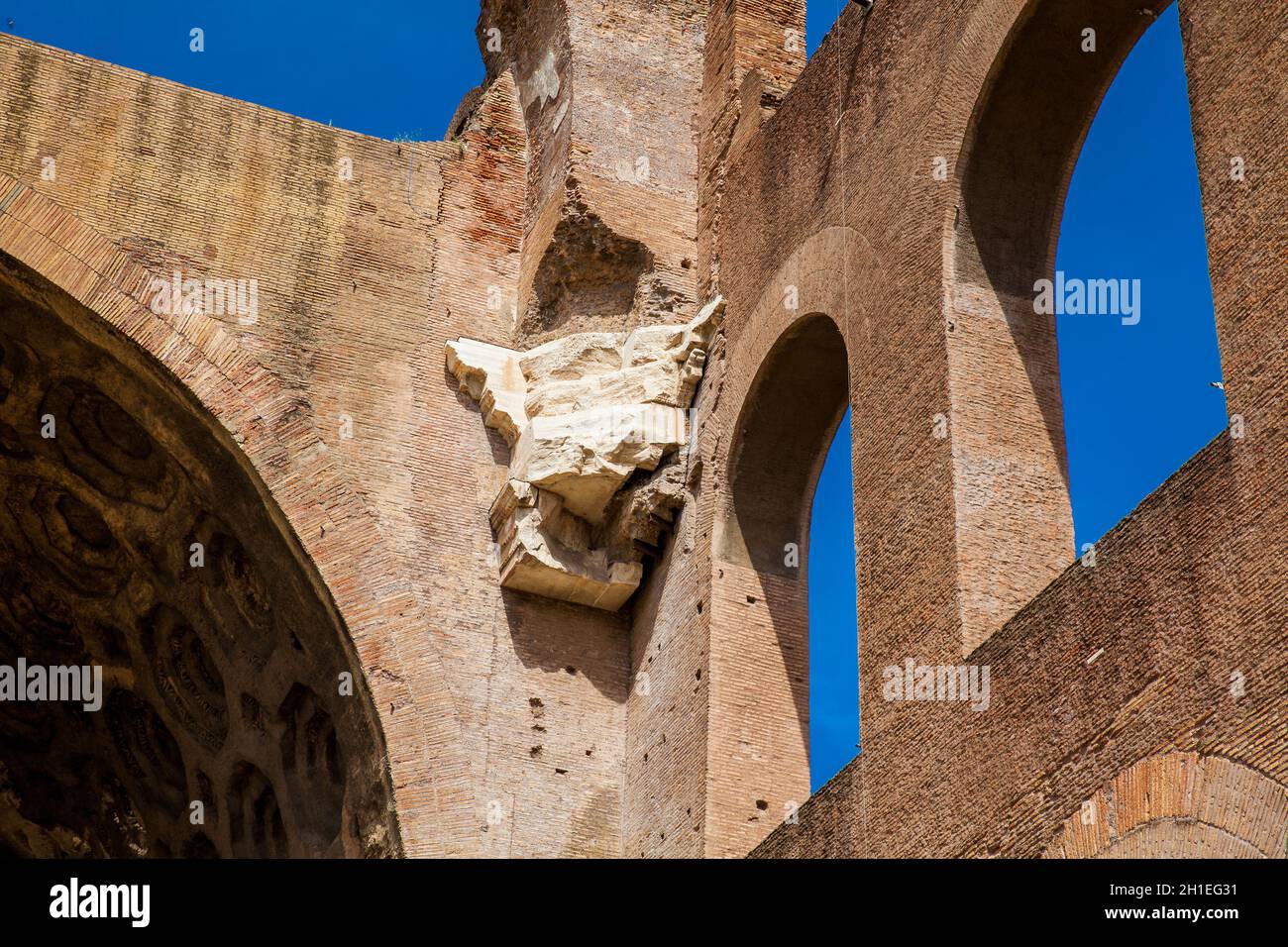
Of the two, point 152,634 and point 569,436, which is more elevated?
point 569,436

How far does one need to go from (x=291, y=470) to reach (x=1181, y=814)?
4.97 meters

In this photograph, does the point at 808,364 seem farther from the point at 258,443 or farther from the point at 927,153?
the point at 258,443

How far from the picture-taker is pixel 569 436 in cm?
956

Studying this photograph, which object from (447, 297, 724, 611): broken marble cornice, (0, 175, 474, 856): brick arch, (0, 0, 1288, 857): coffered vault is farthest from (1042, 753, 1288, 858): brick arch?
(447, 297, 724, 611): broken marble cornice

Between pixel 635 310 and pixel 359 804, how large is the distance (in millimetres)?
2884

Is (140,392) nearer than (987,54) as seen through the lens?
No

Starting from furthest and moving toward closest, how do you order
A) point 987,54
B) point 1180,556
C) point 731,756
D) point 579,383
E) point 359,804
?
point 579,383, point 359,804, point 731,756, point 987,54, point 1180,556

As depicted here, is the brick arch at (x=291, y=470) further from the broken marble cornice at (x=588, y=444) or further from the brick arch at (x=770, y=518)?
the brick arch at (x=770, y=518)

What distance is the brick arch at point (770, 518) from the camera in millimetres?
8367

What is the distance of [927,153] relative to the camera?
25.3 ft

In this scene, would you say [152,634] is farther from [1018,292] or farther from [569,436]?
[1018,292]

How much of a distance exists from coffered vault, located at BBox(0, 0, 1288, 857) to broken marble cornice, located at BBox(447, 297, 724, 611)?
2 centimetres

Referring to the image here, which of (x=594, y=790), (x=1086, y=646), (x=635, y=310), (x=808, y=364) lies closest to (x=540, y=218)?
(x=635, y=310)

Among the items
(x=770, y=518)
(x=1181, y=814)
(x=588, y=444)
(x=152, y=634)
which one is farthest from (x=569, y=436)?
(x=1181, y=814)
